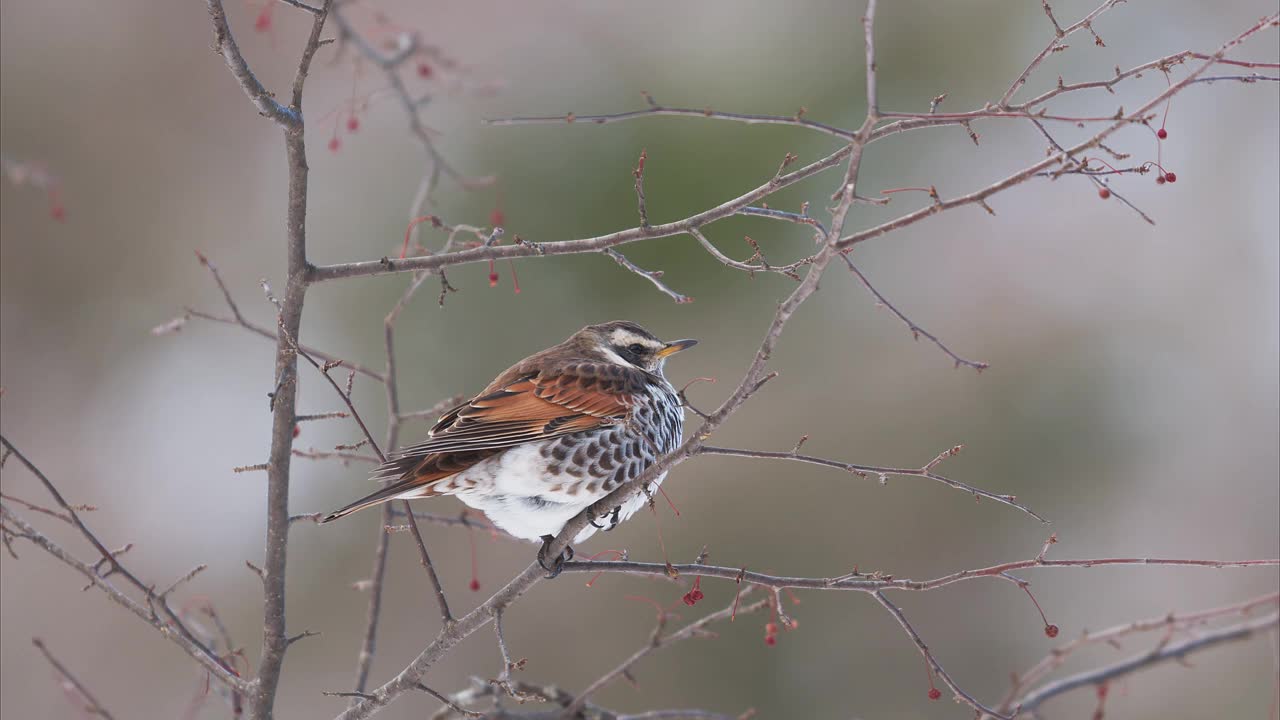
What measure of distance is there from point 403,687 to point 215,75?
8.10 metres

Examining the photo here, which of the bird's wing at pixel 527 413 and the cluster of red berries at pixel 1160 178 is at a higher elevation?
the bird's wing at pixel 527 413

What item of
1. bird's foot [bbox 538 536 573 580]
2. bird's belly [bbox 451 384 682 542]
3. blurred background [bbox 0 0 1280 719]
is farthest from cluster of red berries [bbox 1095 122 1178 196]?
blurred background [bbox 0 0 1280 719]

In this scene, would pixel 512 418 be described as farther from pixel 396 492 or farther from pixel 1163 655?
pixel 1163 655

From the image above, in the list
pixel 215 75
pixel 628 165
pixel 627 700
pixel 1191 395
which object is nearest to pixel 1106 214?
pixel 1191 395

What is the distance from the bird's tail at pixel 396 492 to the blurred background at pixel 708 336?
9.42 ft

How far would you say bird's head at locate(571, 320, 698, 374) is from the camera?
10.8ft

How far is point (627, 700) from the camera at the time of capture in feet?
17.7

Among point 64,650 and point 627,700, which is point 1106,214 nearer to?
point 627,700

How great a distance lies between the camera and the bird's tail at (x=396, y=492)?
2.22 meters

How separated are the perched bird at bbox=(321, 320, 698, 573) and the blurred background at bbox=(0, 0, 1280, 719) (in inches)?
97.2

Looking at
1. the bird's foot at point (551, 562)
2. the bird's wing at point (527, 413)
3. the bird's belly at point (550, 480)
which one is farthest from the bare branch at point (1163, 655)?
the bird's wing at point (527, 413)

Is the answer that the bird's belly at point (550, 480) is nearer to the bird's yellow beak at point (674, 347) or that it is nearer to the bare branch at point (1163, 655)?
the bird's yellow beak at point (674, 347)

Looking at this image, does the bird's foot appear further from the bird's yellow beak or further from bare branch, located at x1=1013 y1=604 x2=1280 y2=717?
bare branch, located at x1=1013 y1=604 x2=1280 y2=717

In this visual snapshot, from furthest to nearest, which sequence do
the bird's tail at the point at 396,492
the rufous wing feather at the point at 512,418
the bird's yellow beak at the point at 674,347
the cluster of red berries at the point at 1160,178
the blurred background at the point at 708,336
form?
the blurred background at the point at 708,336 → the bird's yellow beak at the point at 674,347 → the rufous wing feather at the point at 512,418 → the bird's tail at the point at 396,492 → the cluster of red berries at the point at 1160,178
